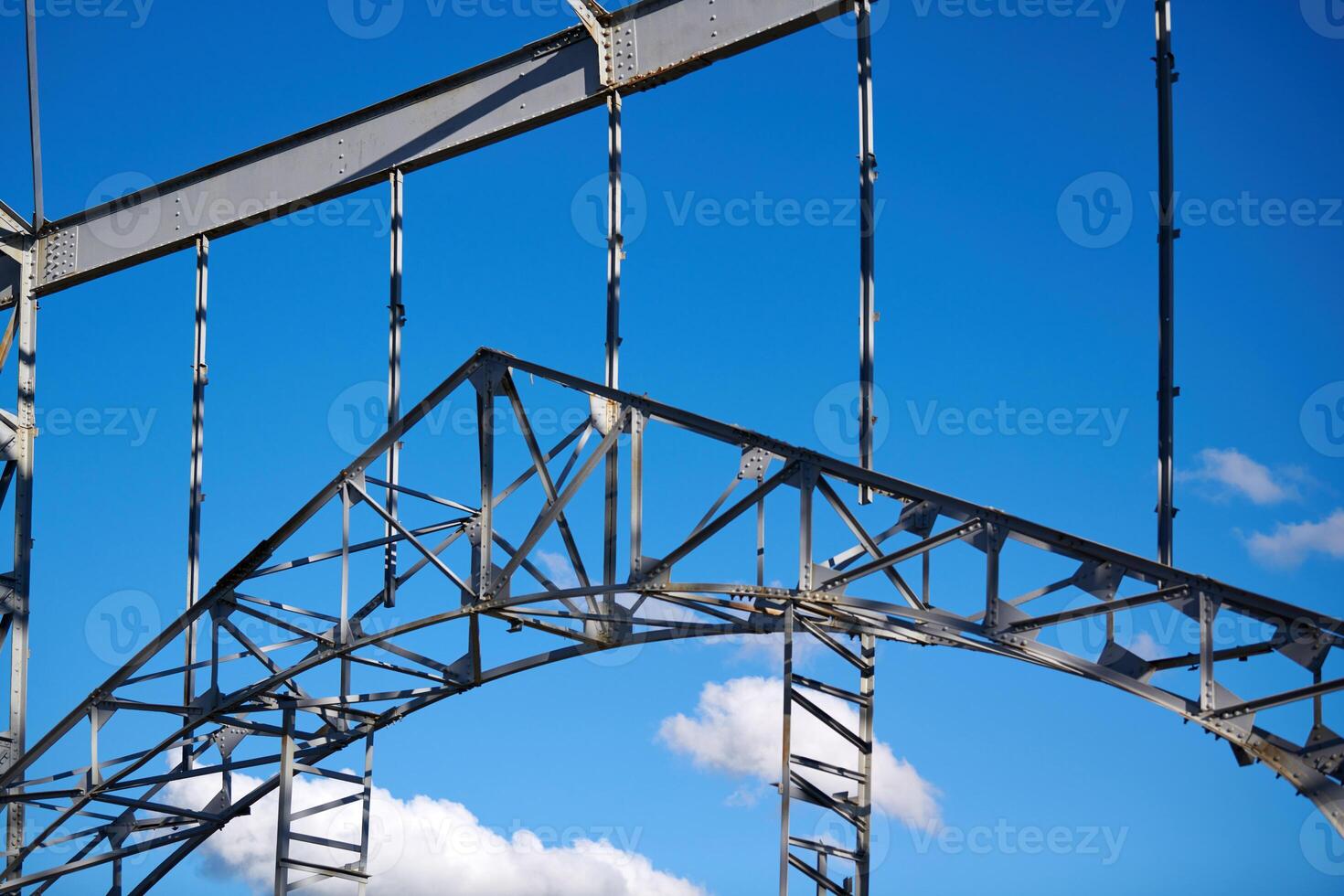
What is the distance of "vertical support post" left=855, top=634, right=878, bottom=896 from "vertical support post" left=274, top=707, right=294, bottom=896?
705 cm

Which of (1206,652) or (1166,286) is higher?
(1166,286)

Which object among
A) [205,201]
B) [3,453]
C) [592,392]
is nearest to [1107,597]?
[592,392]

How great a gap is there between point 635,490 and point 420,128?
7155mm

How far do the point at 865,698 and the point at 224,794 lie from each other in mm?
→ 8869

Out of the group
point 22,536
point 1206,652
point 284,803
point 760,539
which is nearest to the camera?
point 1206,652

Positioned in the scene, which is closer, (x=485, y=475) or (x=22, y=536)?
(x=485, y=475)

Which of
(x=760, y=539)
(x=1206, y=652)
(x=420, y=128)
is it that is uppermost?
(x=420, y=128)

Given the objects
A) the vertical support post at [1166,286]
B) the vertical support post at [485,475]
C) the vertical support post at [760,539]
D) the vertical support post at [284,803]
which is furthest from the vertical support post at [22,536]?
the vertical support post at [1166,286]

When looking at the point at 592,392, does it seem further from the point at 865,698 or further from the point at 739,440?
the point at 865,698

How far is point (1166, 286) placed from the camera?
685 inches

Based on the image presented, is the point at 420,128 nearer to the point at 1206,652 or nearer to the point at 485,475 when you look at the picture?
the point at 485,475

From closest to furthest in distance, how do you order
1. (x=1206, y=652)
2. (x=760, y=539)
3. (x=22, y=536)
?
(x=1206, y=652)
(x=760, y=539)
(x=22, y=536)

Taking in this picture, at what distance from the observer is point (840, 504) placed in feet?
54.4

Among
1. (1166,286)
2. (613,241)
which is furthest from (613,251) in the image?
(1166,286)
